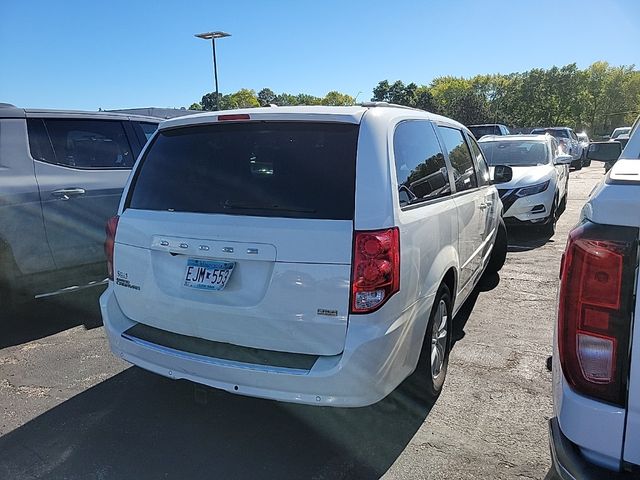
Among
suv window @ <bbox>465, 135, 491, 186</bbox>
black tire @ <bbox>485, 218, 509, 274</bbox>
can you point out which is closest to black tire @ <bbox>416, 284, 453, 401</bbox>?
suv window @ <bbox>465, 135, 491, 186</bbox>

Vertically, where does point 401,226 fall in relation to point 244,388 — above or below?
above

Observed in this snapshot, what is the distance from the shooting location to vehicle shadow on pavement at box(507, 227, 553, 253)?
7.82m

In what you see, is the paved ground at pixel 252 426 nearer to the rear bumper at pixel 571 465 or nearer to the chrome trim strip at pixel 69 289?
the chrome trim strip at pixel 69 289

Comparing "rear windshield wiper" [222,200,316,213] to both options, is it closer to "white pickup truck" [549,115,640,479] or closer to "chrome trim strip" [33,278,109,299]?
"white pickup truck" [549,115,640,479]

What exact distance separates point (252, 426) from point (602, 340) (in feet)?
7.21

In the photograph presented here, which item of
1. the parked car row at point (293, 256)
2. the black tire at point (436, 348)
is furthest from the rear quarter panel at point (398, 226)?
the black tire at point (436, 348)

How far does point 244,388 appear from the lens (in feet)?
8.45

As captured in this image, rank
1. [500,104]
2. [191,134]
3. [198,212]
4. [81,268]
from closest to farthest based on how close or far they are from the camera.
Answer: [198,212], [191,134], [81,268], [500,104]

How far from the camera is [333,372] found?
2424mm

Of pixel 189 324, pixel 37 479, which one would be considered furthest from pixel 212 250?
pixel 37 479

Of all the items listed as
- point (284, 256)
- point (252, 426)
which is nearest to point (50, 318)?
point (252, 426)

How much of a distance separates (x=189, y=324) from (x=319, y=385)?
0.81 meters

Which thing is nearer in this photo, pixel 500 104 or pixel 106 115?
pixel 106 115

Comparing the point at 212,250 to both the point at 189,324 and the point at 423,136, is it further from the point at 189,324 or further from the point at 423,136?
the point at 423,136
